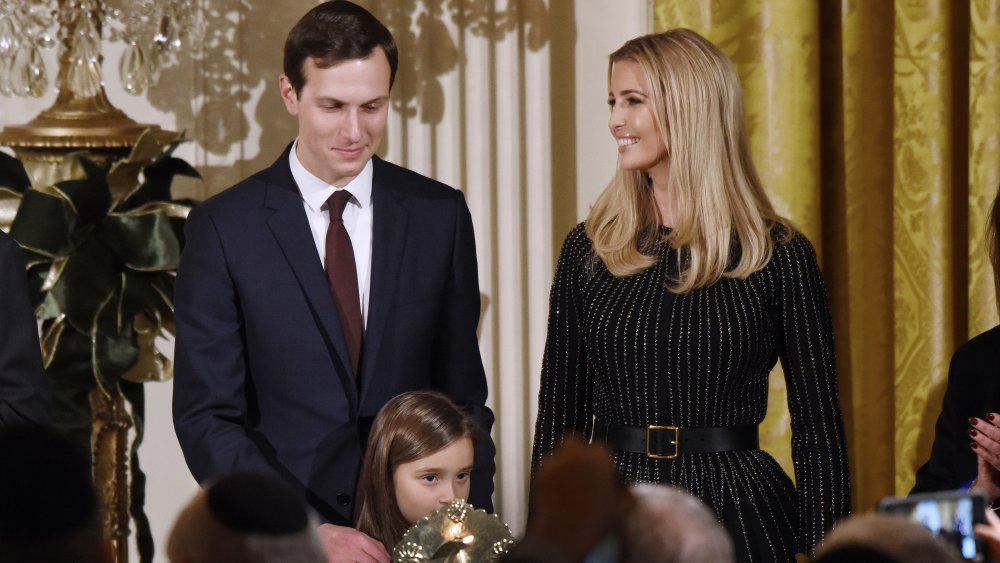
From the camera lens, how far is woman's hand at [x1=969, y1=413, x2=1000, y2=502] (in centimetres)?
216

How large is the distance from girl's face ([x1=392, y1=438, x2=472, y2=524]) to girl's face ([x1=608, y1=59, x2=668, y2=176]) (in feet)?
1.70

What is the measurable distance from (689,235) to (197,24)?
127cm

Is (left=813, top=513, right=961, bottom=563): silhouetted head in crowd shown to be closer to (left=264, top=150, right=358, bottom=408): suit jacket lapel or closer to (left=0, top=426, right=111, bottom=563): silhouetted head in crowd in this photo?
(left=0, top=426, right=111, bottom=563): silhouetted head in crowd

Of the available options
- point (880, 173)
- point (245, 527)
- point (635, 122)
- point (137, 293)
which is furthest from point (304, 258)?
point (245, 527)

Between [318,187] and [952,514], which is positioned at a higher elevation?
[318,187]

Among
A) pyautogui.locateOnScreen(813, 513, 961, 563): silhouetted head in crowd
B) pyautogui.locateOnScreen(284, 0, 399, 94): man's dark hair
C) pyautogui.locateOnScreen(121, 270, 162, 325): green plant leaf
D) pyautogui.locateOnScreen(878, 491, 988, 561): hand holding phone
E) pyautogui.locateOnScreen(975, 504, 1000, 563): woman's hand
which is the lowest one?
pyautogui.locateOnScreen(121, 270, 162, 325): green plant leaf

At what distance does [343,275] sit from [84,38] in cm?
85

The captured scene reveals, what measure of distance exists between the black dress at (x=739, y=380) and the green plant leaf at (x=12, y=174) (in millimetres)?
1214

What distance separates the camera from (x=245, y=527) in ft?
2.72

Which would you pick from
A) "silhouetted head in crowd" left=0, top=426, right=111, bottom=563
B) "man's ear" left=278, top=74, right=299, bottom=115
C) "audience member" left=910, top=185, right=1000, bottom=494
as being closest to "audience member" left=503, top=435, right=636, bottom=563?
"silhouetted head in crowd" left=0, top=426, right=111, bottom=563

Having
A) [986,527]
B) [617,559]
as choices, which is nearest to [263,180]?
[986,527]

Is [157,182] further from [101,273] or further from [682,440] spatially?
[682,440]

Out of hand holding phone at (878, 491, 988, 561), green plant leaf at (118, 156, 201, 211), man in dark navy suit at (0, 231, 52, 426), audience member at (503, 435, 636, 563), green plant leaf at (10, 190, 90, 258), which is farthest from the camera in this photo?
green plant leaf at (118, 156, 201, 211)

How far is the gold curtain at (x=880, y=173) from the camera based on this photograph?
2.87m
